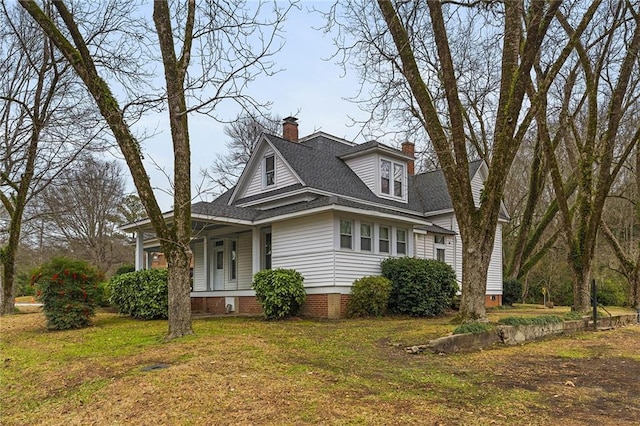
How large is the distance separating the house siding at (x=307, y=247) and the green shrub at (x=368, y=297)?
2.69 feet

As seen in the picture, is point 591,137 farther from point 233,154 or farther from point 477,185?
point 233,154

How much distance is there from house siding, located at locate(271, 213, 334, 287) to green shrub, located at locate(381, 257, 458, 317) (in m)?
2.28

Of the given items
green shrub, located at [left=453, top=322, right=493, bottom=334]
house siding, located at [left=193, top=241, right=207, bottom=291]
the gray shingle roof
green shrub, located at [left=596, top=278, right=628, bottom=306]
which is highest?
the gray shingle roof

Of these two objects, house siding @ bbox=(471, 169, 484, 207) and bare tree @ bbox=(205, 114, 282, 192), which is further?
bare tree @ bbox=(205, 114, 282, 192)

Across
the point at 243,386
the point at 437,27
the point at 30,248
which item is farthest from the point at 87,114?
the point at 30,248

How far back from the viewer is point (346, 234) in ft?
50.0

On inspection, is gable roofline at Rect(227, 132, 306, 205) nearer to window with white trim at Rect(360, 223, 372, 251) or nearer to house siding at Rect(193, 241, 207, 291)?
house siding at Rect(193, 241, 207, 291)

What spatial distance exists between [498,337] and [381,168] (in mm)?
11146

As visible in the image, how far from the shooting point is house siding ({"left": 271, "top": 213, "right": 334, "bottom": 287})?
14766mm

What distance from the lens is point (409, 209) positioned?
806 inches

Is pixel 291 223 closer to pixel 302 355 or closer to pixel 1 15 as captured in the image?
pixel 302 355

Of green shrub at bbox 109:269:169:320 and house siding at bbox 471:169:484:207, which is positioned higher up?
house siding at bbox 471:169:484:207

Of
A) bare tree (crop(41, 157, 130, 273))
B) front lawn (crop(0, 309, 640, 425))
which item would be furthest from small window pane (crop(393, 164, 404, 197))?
bare tree (crop(41, 157, 130, 273))

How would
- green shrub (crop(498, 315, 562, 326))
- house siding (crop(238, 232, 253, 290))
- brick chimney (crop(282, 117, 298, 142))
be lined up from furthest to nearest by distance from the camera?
1. brick chimney (crop(282, 117, 298, 142))
2. house siding (crop(238, 232, 253, 290))
3. green shrub (crop(498, 315, 562, 326))
